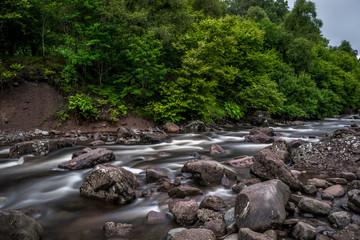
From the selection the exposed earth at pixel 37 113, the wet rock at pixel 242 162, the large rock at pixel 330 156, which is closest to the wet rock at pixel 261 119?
the exposed earth at pixel 37 113

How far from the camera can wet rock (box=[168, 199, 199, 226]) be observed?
4168 millimetres

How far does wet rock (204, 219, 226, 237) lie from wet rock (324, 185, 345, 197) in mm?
2741

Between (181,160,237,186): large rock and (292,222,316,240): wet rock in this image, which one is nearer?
(292,222,316,240): wet rock

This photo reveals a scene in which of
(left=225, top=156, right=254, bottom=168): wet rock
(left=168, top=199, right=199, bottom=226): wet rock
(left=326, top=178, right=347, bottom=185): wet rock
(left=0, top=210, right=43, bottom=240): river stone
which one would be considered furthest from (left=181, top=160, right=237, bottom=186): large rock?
(left=0, top=210, right=43, bottom=240): river stone

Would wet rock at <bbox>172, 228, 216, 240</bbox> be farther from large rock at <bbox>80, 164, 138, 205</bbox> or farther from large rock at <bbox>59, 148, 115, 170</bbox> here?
large rock at <bbox>59, 148, 115, 170</bbox>

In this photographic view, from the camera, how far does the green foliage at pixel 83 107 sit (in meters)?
15.9

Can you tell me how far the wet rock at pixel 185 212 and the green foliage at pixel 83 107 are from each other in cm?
1327

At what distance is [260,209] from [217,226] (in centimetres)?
75

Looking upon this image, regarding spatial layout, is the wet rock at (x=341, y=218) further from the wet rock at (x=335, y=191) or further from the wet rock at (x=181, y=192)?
the wet rock at (x=181, y=192)

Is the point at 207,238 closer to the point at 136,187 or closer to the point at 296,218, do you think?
the point at 296,218

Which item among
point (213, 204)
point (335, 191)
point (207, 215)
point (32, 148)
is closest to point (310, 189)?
point (335, 191)

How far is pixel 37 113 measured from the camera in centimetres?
1598

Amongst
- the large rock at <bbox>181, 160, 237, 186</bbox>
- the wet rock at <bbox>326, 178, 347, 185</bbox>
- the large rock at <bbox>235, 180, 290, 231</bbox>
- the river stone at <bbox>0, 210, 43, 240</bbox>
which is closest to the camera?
the river stone at <bbox>0, 210, 43, 240</bbox>

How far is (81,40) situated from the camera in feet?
61.6
